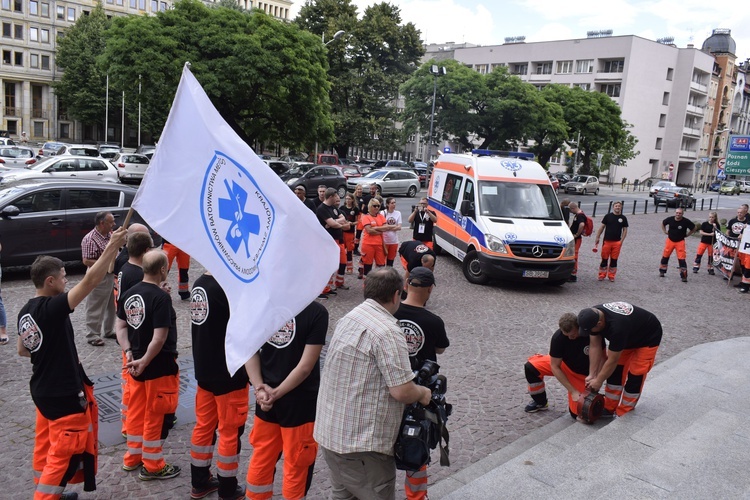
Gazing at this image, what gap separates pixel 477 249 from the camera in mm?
12414

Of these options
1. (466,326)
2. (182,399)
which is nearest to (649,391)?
(466,326)

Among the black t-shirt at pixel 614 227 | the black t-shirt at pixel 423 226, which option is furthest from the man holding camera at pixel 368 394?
the black t-shirt at pixel 614 227

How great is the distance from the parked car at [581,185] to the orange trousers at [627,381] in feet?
149

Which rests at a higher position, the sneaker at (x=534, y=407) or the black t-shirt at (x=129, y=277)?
the black t-shirt at (x=129, y=277)

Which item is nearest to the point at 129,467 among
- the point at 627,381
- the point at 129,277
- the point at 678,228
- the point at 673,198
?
the point at 129,277

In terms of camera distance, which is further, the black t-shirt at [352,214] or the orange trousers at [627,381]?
the black t-shirt at [352,214]

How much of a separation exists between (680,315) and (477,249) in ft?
12.9

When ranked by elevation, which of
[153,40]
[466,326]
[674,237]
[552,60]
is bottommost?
[466,326]

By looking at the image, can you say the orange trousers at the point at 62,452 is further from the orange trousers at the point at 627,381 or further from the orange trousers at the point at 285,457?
the orange trousers at the point at 627,381

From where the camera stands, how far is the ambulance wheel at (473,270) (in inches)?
491

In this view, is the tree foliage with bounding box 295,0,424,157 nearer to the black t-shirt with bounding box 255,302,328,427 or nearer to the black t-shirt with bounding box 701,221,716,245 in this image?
the black t-shirt with bounding box 701,221,716,245

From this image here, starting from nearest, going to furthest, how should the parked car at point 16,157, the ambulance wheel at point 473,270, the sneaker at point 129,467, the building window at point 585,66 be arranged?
the sneaker at point 129,467, the ambulance wheel at point 473,270, the parked car at point 16,157, the building window at point 585,66

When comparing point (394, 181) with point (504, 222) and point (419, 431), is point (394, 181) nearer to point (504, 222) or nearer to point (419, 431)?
point (504, 222)

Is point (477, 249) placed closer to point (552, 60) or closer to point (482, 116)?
point (482, 116)
